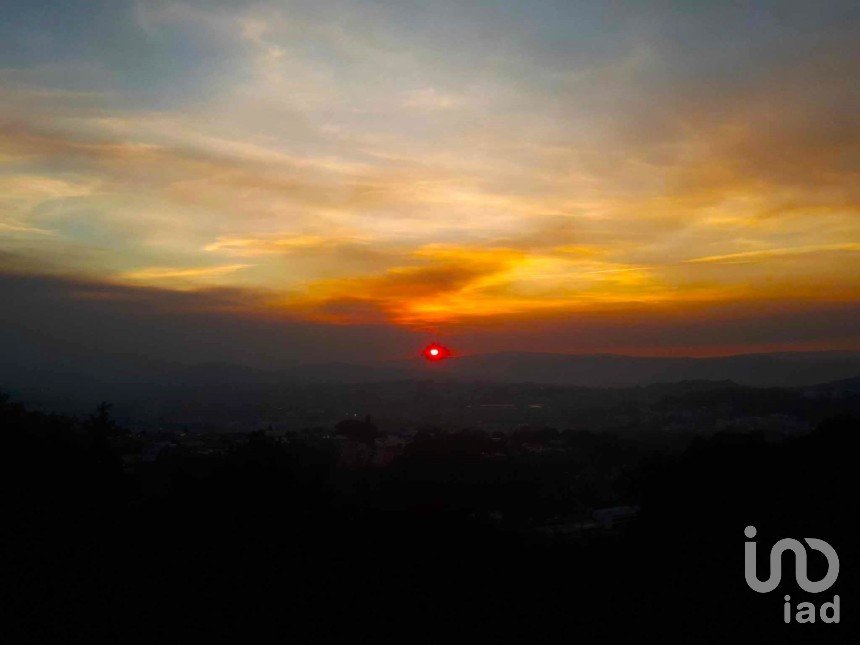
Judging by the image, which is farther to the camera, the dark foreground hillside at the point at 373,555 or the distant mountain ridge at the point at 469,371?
the distant mountain ridge at the point at 469,371

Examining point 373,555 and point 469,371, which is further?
point 469,371

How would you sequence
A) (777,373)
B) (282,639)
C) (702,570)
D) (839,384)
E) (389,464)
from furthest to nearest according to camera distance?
(777,373) → (839,384) → (389,464) → (702,570) → (282,639)

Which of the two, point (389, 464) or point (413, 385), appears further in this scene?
point (413, 385)

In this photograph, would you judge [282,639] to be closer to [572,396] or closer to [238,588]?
[238,588]

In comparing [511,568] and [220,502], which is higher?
[220,502]

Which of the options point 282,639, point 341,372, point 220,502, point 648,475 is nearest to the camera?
point 282,639

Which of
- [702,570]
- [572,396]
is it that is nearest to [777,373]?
[572,396]

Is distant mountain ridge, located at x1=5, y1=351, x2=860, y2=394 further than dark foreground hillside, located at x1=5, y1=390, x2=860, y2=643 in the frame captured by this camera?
Yes
